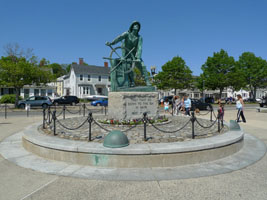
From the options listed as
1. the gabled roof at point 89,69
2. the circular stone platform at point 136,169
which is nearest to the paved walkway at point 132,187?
the circular stone platform at point 136,169

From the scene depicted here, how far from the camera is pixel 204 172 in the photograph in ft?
14.3

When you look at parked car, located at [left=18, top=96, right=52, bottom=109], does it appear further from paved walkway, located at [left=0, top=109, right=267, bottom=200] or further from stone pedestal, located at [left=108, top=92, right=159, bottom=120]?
paved walkway, located at [left=0, top=109, right=267, bottom=200]

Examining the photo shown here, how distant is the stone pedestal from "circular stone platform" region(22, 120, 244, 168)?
11.7 ft

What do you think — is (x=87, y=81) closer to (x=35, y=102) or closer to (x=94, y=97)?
(x=94, y=97)

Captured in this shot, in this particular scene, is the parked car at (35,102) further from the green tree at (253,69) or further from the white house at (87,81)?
the green tree at (253,69)

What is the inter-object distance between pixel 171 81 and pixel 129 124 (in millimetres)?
37108

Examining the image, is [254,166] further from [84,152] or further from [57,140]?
[57,140]

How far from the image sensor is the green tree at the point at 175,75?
144ft

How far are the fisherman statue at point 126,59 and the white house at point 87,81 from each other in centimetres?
3951

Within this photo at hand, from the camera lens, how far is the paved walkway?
11.0 ft

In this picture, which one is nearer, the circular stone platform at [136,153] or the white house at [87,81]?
the circular stone platform at [136,153]

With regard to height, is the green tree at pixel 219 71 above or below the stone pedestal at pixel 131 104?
above

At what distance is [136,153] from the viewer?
4570mm

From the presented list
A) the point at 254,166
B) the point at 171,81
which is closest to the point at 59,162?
the point at 254,166
